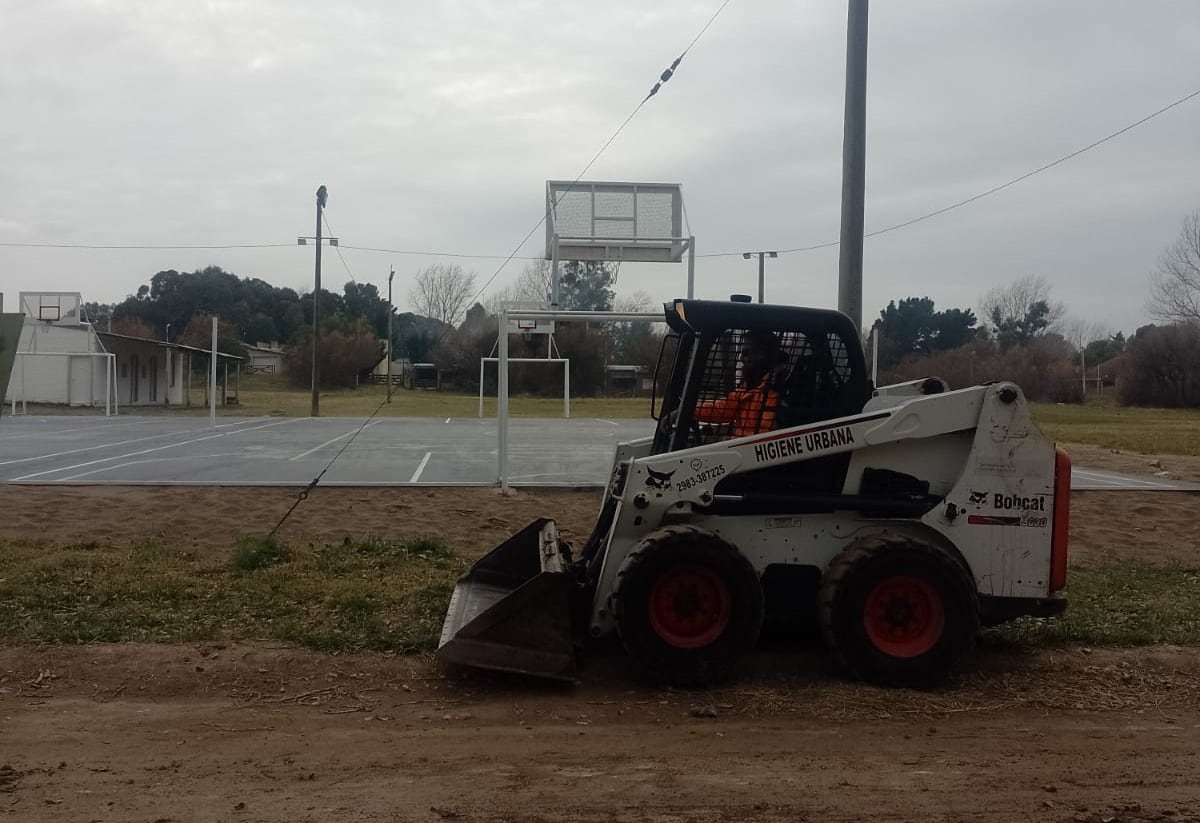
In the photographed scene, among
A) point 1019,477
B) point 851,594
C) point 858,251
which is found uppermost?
point 858,251

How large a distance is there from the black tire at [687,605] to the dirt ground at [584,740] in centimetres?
20

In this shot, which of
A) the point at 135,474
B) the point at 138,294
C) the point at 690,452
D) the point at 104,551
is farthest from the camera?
the point at 138,294

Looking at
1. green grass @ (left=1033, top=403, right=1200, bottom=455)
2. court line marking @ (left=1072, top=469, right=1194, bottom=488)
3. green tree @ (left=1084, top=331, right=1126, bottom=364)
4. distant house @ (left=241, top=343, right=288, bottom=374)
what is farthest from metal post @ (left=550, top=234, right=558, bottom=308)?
green tree @ (left=1084, top=331, right=1126, bottom=364)

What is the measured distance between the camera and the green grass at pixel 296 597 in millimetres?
6758

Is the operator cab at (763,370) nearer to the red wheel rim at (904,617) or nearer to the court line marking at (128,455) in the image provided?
the red wheel rim at (904,617)

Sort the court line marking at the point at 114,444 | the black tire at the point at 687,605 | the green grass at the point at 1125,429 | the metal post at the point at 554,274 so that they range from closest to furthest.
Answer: the black tire at the point at 687,605, the metal post at the point at 554,274, the court line marking at the point at 114,444, the green grass at the point at 1125,429

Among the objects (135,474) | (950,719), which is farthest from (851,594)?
(135,474)

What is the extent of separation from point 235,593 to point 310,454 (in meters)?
11.3

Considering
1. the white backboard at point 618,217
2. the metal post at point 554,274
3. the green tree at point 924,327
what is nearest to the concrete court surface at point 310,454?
the metal post at point 554,274

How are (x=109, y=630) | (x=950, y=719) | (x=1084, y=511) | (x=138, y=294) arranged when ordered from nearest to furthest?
(x=950, y=719), (x=109, y=630), (x=1084, y=511), (x=138, y=294)

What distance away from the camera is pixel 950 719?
17.7 feet

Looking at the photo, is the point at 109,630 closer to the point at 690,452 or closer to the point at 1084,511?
the point at 690,452

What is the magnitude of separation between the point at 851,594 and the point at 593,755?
184 cm

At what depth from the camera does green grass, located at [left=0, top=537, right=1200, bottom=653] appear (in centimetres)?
676
